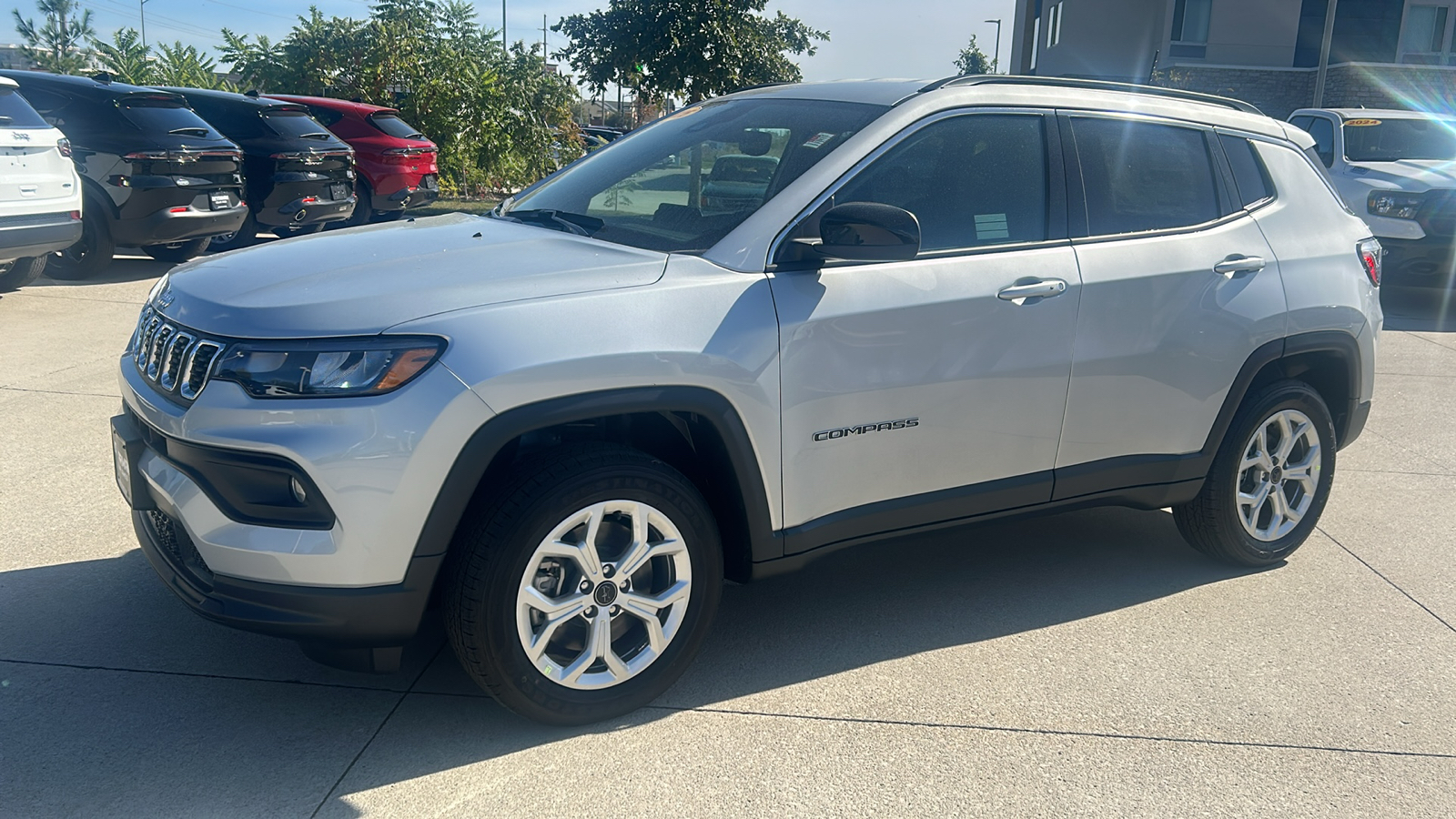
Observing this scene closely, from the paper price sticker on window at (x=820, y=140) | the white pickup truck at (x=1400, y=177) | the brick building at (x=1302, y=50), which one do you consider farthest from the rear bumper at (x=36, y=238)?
the brick building at (x=1302, y=50)

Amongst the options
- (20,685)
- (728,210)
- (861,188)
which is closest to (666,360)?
(728,210)

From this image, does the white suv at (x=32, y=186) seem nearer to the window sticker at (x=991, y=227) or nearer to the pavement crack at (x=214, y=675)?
the pavement crack at (x=214, y=675)

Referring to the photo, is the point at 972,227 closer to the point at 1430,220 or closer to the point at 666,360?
the point at 666,360

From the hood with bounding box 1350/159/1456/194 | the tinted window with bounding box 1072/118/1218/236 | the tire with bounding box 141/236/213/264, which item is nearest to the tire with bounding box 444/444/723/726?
the tinted window with bounding box 1072/118/1218/236

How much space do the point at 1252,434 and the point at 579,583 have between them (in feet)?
8.96

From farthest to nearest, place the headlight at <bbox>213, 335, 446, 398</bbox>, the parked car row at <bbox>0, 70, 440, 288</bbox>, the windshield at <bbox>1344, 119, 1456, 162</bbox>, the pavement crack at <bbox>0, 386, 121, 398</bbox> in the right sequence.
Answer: the windshield at <bbox>1344, 119, 1456, 162</bbox>, the parked car row at <bbox>0, 70, 440, 288</bbox>, the pavement crack at <bbox>0, 386, 121, 398</bbox>, the headlight at <bbox>213, 335, 446, 398</bbox>

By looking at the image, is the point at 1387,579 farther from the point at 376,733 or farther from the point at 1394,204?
the point at 1394,204

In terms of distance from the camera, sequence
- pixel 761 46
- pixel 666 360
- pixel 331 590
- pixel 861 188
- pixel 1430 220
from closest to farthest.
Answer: pixel 331 590, pixel 666 360, pixel 861 188, pixel 1430 220, pixel 761 46

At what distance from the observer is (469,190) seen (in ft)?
68.9

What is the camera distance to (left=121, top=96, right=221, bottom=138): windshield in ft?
34.2

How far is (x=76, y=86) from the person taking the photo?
1044 cm

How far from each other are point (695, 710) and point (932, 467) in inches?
41.2

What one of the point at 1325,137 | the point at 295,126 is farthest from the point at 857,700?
the point at 1325,137

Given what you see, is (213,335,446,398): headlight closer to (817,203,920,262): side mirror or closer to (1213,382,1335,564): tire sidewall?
(817,203,920,262): side mirror
